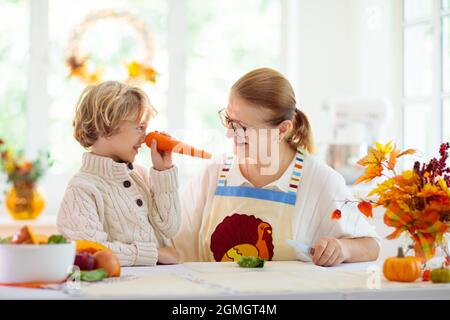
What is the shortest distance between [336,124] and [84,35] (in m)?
1.50

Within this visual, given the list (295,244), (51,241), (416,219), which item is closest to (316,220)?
(295,244)

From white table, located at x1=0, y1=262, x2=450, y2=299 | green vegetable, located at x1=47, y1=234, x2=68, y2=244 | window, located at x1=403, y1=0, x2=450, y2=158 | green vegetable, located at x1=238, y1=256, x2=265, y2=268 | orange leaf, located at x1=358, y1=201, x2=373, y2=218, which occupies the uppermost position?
window, located at x1=403, y1=0, x2=450, y2=158

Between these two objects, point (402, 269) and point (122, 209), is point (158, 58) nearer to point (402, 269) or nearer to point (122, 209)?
point (122, 209)

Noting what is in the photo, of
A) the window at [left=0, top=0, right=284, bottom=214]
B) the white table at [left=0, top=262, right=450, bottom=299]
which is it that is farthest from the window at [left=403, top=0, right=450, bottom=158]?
the white table at [left=0, top=262, right=450, bottom=299]

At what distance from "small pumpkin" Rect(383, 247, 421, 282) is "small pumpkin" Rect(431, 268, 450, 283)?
0.03 meters

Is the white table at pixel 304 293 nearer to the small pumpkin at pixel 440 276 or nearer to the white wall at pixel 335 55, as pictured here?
the small pumpkin at pixel 440 276

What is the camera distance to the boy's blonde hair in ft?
5.71

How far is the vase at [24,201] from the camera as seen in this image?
3.63 m

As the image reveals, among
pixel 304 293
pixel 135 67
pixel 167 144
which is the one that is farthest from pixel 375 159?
pixel 135 67

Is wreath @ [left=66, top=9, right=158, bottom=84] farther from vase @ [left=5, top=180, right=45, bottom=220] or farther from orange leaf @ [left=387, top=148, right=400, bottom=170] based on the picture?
orange leaf @ [left=387, top=148, right=400, bottom=170]

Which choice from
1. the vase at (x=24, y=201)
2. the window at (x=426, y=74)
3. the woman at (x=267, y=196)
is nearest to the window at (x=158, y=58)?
the vase at (x=24, y=201)

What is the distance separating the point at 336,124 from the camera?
3824 mm

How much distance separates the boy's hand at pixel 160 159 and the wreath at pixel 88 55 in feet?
7.50

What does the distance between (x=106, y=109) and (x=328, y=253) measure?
619 millimetres
